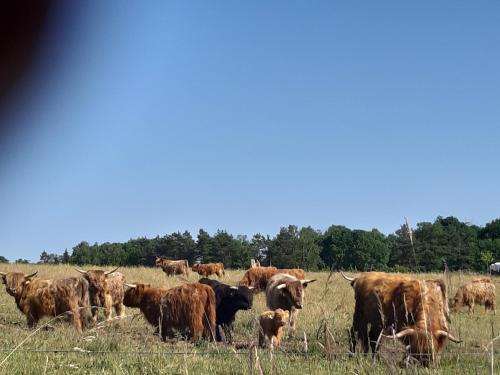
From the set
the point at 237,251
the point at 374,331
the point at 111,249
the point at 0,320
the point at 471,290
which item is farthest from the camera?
the point at 111,249

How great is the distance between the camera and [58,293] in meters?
13.4

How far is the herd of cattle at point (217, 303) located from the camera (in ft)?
26.4

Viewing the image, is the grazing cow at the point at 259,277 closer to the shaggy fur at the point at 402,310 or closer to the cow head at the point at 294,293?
the cow head at the point at 294,293

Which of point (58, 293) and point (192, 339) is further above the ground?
point (58, 293)

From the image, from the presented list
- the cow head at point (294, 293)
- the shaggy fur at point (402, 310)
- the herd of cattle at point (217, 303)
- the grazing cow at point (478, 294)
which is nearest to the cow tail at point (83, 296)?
the herd of cattle at point (217, 303)

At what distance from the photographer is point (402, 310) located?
339 inches

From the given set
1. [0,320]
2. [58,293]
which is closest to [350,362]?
[58,293]

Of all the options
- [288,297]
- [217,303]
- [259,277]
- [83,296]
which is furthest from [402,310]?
[259,277]

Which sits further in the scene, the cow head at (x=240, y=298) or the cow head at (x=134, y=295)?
the cow head at (x=240, y=298)

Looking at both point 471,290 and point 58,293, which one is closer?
point 58,293

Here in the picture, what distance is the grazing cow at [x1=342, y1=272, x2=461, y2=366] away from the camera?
6807 mm

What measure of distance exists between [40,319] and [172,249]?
77.6m

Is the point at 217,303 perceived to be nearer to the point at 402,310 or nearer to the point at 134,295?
the point at 134,295

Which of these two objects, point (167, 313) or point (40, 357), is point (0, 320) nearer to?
point (167, 313)
